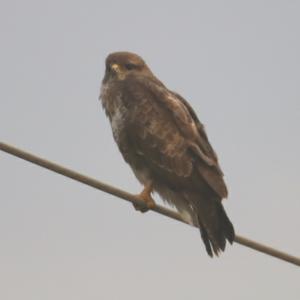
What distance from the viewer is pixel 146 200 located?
742 cm

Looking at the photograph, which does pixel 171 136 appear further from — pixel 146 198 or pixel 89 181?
pixel 89 181

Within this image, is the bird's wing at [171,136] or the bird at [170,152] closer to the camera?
the bird at [170,152]

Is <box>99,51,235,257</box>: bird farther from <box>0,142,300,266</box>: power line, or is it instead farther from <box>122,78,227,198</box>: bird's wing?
<box>0,142,300,266</box>: power line

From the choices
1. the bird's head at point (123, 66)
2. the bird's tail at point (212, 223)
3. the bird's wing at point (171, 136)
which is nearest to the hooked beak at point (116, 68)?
the bird's head at point (123, 66)

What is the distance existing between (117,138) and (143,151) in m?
0.35

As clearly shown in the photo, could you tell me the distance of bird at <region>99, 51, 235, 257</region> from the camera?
697cm

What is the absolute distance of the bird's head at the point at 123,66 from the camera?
872 centimetres

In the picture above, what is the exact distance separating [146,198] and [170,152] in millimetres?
438

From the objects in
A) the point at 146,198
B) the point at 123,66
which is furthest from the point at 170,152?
the point at 123,66

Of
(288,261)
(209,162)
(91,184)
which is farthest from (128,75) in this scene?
(288,261)

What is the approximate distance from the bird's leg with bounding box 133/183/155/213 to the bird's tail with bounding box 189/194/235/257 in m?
0.40

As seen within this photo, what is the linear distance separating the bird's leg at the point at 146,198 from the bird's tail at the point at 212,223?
1.30ft

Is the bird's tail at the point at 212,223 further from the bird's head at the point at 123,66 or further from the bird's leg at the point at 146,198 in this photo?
the bird's head at the point at 123,66

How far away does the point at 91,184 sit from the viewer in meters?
5.72
